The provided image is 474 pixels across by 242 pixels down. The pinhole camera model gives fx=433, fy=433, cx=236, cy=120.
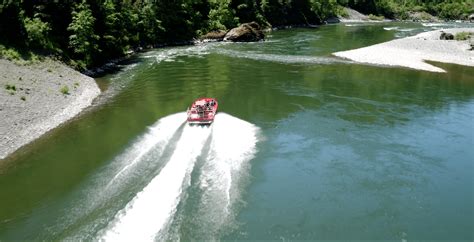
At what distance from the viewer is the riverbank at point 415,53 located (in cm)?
6681

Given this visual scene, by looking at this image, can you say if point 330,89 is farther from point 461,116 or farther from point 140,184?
point 140,184

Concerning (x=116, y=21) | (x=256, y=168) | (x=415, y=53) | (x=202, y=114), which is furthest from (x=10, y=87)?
(x=415, y=53)

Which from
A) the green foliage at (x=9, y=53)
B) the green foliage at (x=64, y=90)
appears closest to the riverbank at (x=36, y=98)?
the green foliage at (x=64, y=90)

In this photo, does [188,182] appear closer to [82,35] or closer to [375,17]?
[82,35]

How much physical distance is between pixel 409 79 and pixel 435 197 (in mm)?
33127

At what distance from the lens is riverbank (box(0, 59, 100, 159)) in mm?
35031

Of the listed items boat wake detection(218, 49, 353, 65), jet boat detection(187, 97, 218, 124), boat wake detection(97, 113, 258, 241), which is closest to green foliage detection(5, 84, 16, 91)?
boat wake detection(97, 113, 258, 241)

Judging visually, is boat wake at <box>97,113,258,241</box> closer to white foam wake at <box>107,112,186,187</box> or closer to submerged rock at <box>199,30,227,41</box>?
white foam wake at <box>107,112,186,187</box>

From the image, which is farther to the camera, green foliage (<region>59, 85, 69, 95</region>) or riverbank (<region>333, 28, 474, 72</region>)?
riverbank (<region>333, 28, 474, 72</region>)

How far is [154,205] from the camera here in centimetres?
2345

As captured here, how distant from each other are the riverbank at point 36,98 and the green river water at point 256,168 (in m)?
1.50

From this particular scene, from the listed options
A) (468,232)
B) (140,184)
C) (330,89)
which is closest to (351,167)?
(468,232)

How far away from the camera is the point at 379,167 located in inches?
1160

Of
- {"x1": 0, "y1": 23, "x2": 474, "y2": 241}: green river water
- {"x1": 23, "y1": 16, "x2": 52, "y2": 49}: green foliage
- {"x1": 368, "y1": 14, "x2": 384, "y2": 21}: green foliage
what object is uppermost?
{"x1": 23, "y1": 16, "x2": 52, "y2": 49}: green foliage
